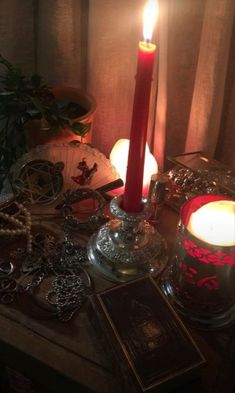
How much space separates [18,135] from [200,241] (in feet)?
1.51

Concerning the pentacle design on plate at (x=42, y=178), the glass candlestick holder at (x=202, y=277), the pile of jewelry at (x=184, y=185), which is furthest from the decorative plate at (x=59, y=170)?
the glass candlestick holder at (x=202, y=277)

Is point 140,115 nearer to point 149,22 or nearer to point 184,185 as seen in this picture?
point 149,22

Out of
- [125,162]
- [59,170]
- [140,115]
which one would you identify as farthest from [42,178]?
[140,115]

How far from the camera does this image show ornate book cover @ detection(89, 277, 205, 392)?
48cm

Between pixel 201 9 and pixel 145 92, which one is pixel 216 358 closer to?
pixel 145 92

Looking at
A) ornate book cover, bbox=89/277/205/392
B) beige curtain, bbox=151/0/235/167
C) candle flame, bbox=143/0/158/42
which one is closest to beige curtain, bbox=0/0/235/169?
beige curtain, bbox=151/0/235/167

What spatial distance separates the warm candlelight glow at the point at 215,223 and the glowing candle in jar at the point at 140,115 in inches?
3.4

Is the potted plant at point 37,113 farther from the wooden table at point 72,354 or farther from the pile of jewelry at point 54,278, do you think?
the wooden table at point 72,354

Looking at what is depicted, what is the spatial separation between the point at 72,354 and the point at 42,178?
33 cm

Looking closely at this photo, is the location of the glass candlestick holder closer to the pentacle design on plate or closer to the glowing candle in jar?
the glowing candle in jar

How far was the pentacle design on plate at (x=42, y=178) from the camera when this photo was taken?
74 centimetres

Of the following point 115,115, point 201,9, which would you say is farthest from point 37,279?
point 201,9

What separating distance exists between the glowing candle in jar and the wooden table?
0.58ft

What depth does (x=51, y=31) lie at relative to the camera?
2.68 feet
